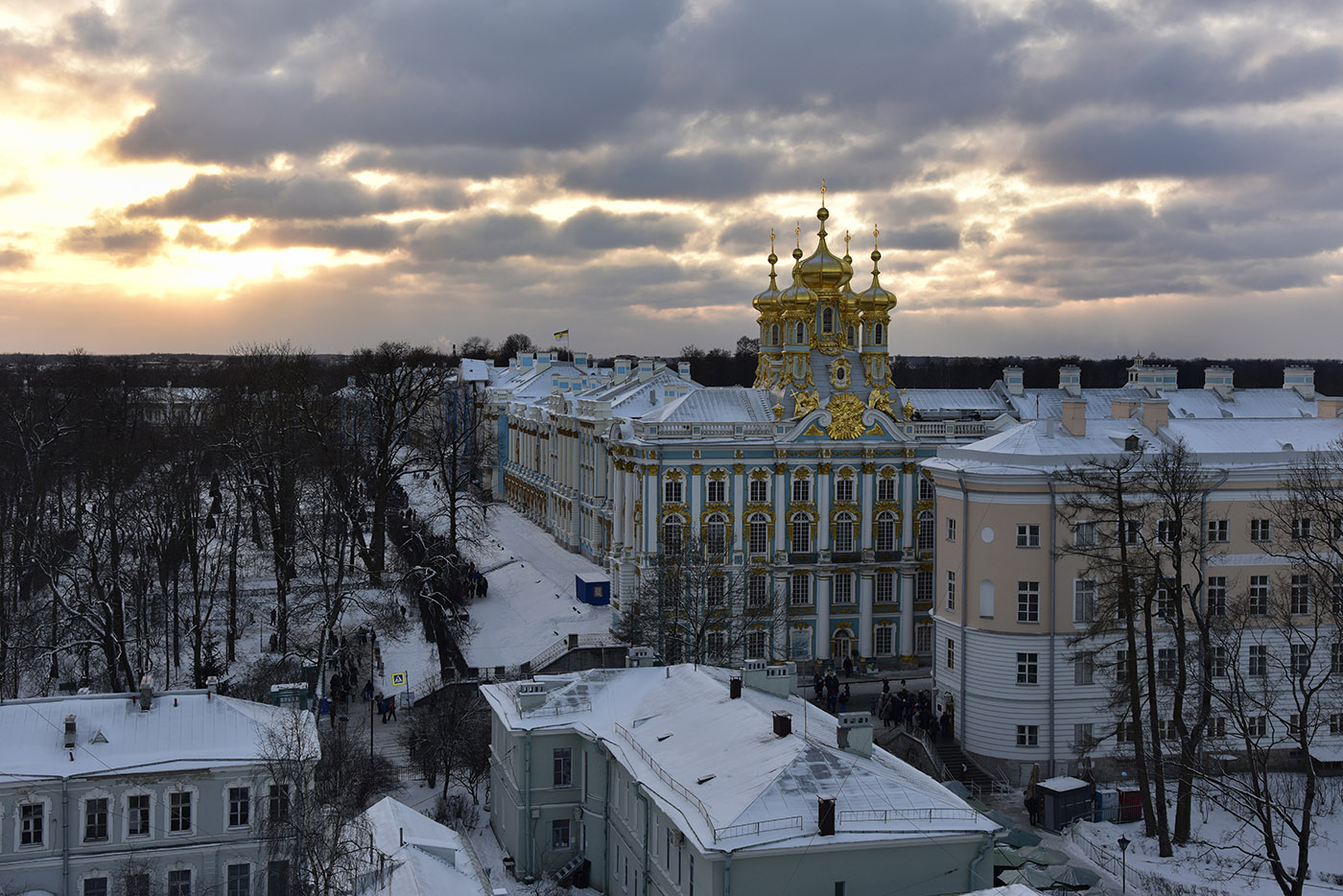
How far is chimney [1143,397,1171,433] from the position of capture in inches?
1415

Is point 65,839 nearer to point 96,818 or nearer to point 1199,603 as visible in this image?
point 96,818

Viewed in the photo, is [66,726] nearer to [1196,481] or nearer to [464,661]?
[464,661]

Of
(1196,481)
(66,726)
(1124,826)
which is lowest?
(1124,826)

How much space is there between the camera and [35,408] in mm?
51938

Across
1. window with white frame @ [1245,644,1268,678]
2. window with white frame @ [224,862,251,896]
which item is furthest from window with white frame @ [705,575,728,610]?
window with white frame @ [224,862,251,896]

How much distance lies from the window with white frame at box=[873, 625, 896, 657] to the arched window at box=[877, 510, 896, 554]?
2780 mm

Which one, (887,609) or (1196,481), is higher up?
(1196,481)

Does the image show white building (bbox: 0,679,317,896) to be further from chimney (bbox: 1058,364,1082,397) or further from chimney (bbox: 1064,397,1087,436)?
chimney (bbox: 1058,364,1082,397)

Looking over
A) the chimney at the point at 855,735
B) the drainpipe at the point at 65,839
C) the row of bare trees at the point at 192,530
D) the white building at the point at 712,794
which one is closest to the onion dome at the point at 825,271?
the row of bare trees at the point at 192,530

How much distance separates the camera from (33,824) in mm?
22219

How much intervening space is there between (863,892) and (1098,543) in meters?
16.3

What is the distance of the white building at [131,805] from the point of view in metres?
22.2

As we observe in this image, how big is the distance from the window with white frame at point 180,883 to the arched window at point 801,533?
26.3m

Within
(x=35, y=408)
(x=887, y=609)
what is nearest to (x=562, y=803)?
(x=887, y=609)
